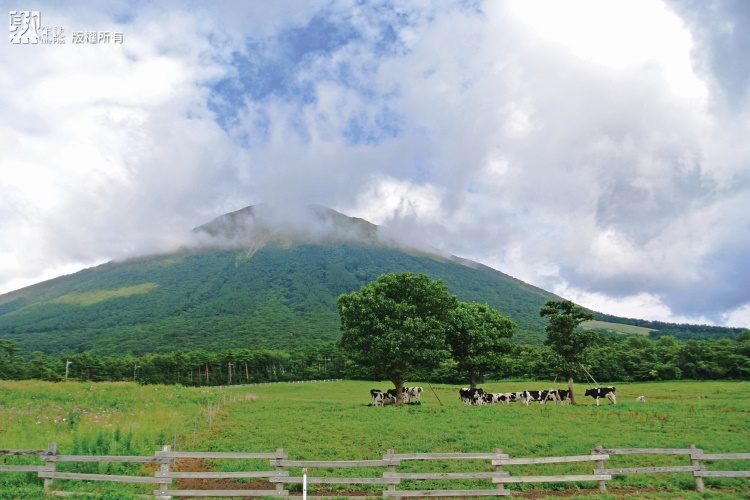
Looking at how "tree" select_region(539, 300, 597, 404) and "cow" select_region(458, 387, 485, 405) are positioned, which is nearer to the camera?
"tree" select_region(539, 300, 597, 404)

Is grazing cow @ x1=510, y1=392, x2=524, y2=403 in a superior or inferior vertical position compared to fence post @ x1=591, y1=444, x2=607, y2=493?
inferior

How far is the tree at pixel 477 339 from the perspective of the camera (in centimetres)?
4428

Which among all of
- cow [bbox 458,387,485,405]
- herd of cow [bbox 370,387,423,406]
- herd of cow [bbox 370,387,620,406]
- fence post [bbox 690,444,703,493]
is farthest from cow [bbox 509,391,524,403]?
fence post [bbox 690,444,703,493]

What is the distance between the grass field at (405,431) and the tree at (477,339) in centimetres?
1160

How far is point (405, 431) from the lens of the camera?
24031mm

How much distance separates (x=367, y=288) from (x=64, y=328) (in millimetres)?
182973

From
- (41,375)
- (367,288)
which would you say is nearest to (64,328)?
(41,375)

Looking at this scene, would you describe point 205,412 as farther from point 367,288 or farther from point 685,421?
point 685,421

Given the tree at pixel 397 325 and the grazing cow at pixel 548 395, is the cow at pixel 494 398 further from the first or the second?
the tree at pixel 397 325

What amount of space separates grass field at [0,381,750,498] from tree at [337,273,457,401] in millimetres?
6097

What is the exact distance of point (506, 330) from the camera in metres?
46.5

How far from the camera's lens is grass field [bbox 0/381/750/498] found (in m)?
16.9

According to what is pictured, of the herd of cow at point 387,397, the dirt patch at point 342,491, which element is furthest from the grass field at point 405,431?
the herd of cow at point 387,397

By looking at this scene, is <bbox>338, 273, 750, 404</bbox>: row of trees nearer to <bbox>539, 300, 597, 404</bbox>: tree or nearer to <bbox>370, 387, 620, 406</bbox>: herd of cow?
<bbox>539, 300, 597, 404</bbox>: tree
